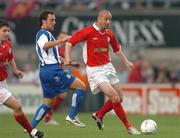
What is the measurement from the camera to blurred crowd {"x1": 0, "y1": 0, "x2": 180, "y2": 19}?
30.1 metres

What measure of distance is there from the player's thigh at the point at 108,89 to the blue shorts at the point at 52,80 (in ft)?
3.01

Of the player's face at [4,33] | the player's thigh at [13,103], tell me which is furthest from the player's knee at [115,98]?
the player's face at [4,33]

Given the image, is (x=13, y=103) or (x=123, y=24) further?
(x=123, y=24)

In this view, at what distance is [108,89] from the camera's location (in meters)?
15.5

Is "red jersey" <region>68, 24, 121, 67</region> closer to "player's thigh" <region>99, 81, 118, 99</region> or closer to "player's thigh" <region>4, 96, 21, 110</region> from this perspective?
"player's thigh" <region>99, 81, 118, 99</region>

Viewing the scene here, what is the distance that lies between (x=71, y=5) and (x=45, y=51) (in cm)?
1507

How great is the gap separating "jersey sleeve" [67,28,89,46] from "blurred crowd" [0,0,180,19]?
14.2 m

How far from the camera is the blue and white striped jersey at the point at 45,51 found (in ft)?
50.1

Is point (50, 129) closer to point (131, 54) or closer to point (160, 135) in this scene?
point (160, 135)

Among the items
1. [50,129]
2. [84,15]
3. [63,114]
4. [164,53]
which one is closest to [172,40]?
[164,53]

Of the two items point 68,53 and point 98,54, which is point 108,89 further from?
point 68,53

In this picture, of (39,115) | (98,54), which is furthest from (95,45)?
(39,115)

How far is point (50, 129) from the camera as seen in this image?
56.3 feet

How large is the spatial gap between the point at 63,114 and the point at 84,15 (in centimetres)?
596
